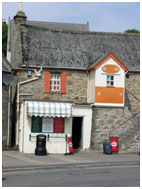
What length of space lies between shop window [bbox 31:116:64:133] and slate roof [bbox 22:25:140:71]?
14.0ft

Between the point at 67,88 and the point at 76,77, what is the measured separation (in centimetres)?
105

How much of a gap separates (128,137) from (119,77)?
4.18m

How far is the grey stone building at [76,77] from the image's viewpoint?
25000mm

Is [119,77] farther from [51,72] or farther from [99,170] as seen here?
[99,170]

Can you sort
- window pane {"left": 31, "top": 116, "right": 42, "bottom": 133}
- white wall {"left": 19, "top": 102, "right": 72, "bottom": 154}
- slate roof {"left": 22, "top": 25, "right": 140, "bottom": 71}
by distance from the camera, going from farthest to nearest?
slate roof {"left": 22, "top": 25, "right": 140, "bottom": 71} < window pane {"left": 31, "top": 116, "right": 42, "bottom": 133} < white wall {"left": 19, "top": 102, "right": 72, "bottom": 154}

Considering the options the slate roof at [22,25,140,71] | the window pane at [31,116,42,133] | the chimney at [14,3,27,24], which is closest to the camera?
the window pane at [31,116,42,133]

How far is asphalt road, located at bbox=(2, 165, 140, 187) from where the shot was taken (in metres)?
12.1

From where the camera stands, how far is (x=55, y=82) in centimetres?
2627

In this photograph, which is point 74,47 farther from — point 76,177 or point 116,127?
point 76,177

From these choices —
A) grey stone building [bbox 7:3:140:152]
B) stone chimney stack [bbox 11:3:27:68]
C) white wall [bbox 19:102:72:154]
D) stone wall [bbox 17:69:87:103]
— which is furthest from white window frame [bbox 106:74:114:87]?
stone chimney stack [bbox 11:3:27:68]

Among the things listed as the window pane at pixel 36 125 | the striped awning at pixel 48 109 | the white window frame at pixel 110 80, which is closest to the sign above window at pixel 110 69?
the white window frame at pixel 110 80

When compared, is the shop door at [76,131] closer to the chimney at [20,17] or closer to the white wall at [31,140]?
the white wall at [31,140]

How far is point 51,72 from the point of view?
85.5 feet

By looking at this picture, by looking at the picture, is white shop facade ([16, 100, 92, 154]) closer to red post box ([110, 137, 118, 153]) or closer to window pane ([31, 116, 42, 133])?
window pane ([31, 116, 42, 133])
